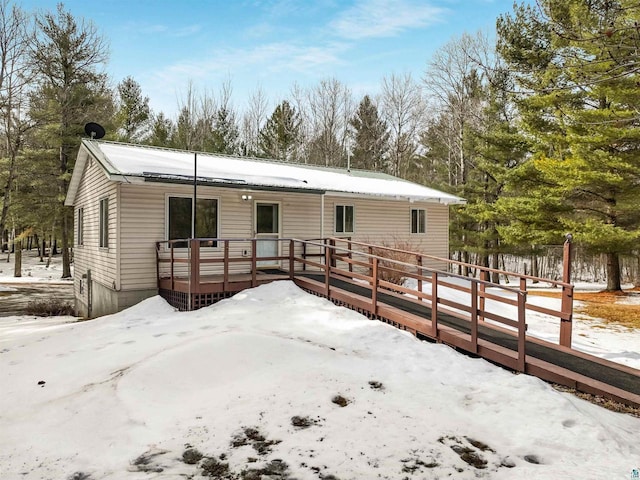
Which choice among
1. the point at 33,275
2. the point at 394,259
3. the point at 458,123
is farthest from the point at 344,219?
the point at 33,275

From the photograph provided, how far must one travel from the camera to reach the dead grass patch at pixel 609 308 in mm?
9750

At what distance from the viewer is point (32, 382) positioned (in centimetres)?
486

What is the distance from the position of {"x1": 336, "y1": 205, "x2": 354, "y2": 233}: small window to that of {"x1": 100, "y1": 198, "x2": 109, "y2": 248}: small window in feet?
21.5

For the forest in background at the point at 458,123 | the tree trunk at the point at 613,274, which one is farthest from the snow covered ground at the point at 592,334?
the tree trunk at the point at 613,274

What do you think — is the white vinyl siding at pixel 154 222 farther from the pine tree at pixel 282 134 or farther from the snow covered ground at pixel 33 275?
the pine tree at pixel 282 134

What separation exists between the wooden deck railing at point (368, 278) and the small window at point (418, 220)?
254cm

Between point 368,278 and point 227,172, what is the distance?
5693 millimetres

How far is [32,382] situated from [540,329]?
9.30 metres

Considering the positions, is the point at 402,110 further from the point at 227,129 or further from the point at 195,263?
the point at 195,263

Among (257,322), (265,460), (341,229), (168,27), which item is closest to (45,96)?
(168,27)

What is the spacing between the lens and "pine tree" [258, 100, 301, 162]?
28812 mm

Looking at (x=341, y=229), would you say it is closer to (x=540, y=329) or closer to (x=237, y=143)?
(x=540, y=329)

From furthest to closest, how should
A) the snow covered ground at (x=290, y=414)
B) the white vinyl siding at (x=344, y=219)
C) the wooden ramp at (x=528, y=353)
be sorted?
1. the white vinyl siding at (x=344, y=219)
2. the wooden ramp at (x=528, y=353)
3. the snow covered ground at (x=290, y=414)

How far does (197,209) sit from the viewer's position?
989 cm
